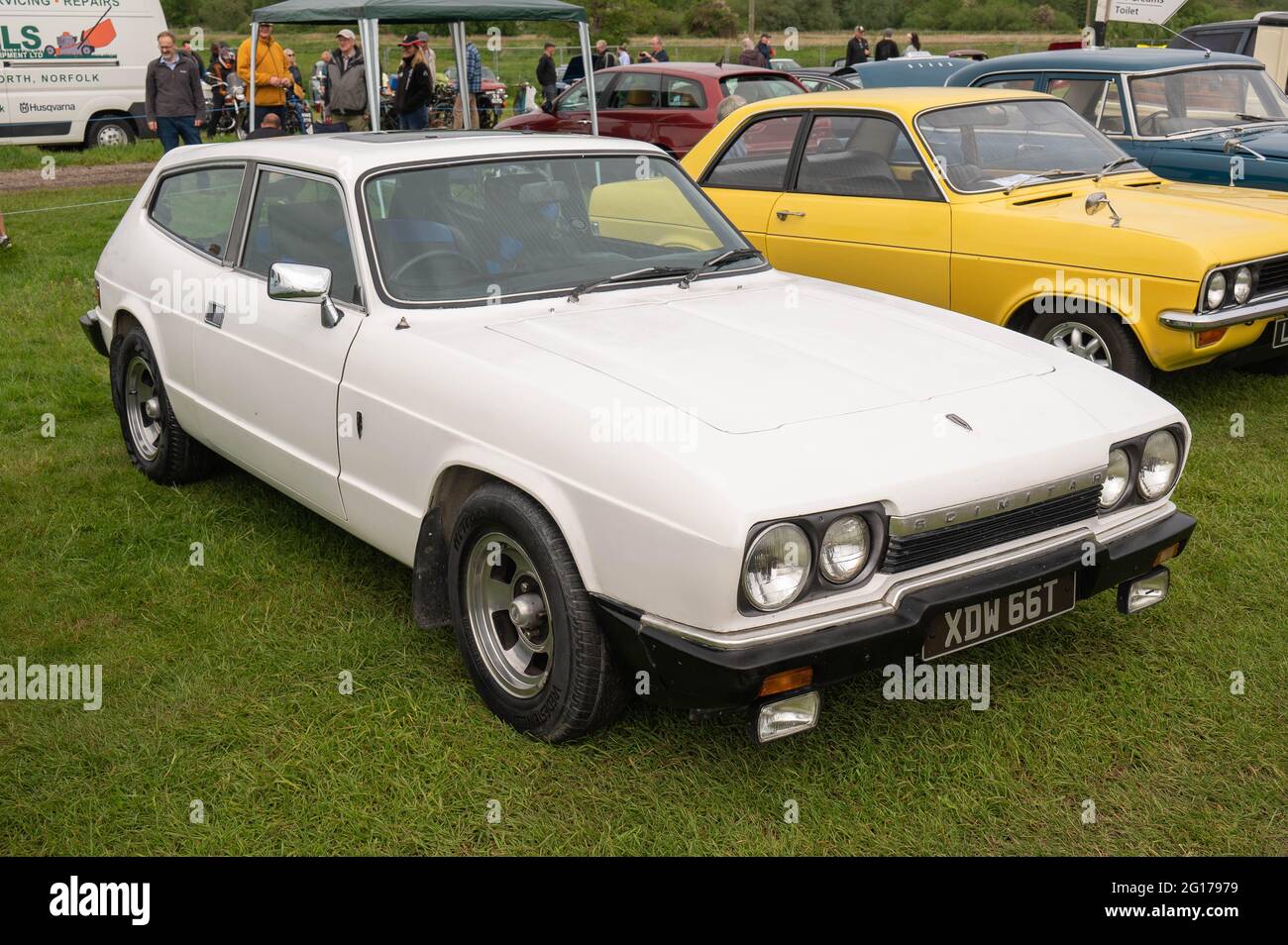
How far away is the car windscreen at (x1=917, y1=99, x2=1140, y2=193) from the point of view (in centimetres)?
636

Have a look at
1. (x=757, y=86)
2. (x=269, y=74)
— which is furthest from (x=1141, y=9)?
(x=269, y=74)

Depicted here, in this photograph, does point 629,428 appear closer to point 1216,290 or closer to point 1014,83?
point 1216,290

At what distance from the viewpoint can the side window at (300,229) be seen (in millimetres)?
4027

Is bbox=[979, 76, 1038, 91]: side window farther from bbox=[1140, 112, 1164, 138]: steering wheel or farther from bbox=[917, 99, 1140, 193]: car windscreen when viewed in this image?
bbox=[917, 99, 1140, 193]: car windscreen

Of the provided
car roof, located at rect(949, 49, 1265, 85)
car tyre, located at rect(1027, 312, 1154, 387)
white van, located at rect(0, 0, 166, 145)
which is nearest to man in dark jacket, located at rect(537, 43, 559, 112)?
white van, located at rect(0, 0, 166, 145)

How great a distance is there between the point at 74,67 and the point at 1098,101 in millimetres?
15519

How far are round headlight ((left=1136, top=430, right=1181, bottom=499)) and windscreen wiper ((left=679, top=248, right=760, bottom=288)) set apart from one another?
5.22 ft

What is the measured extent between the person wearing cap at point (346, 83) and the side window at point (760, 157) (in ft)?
21.6

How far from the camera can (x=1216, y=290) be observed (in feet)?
18.4

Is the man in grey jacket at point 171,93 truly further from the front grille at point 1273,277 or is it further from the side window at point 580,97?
the front grille at point 1273,277

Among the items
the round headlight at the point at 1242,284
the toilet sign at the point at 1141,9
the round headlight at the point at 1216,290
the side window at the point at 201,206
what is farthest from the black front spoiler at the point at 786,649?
the toilet sign at the point at 1141,9

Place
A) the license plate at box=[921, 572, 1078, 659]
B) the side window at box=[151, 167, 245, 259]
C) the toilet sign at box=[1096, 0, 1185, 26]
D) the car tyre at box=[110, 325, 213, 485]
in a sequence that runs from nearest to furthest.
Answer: the license plate at box=[921, 572, 1078, 659]
the side window at box=[151, 167, 245, 259]
the car tyre at box=[110, 325, 213, 485]
the toilet sign at box=[1096, 0, 1185, 26]

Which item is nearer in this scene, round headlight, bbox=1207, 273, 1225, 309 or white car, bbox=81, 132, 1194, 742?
white car, bbox=81, 132, 1194, 742

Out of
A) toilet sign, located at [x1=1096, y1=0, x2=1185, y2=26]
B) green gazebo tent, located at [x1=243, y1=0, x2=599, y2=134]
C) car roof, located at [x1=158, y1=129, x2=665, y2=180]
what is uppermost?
toilet sign, located at [x1=1096, y1=0, x2=1185, y2=26]
